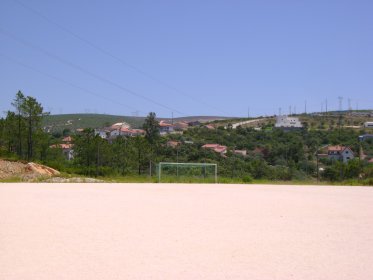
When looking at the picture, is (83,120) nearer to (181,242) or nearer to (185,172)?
(185,172)

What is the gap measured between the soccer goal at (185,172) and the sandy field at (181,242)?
14.9m

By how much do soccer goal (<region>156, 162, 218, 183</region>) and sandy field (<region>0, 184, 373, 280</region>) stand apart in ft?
48.8

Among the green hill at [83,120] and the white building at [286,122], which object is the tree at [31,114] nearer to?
the white building at [286,122]

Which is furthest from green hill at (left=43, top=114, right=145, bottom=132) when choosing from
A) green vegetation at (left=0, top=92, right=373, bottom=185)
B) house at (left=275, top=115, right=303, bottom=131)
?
green vegetation at (left=0, top=92, right=373, bottom=185)

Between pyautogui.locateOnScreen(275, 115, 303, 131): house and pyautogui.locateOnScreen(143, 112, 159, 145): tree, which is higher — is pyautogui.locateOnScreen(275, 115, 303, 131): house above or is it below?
above

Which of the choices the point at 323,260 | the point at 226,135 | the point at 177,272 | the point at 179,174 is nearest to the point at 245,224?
the point at 323,260

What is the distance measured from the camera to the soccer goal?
28.4 m

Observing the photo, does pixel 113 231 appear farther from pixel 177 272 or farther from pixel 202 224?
pixel 177 272

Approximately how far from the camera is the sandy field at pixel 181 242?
5.99 metres

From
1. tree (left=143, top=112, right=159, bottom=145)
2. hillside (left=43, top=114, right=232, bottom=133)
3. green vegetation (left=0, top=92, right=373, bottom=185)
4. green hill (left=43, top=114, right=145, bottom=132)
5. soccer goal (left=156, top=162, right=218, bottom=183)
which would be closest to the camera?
soccer goal (left=156, top=162, right=218, bottom=183)

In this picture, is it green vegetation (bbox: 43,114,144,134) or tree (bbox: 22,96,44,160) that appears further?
green vegetation (bbox: 43,114,144,134)

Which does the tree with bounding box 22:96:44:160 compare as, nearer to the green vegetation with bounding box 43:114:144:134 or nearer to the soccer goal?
the soccer goal

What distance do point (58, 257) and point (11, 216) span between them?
4335 millimetres

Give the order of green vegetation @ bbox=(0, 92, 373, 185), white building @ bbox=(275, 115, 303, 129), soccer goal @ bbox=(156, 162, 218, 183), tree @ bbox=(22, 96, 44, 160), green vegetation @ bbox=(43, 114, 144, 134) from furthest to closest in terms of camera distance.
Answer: green vegetation @ bbox=(43, 114, 144, 134)
white building @ bbox=(275, 115, 303, 129)
tree @ bbox=(22, 96, 44, 160)
green vegetation @ bbox=(0, 92, 373, 185)
soccer goal @ bbox=(156, 162, 218, 183)
